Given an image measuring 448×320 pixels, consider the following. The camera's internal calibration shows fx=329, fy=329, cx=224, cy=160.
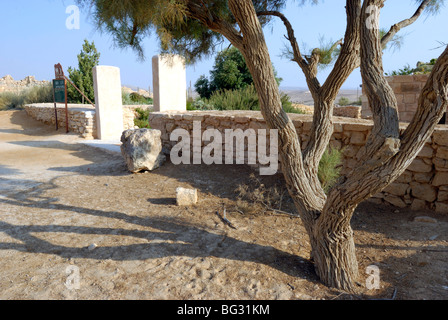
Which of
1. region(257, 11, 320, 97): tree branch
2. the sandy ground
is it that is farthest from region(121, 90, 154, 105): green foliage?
region(257, 11, 320, 97): tree branch

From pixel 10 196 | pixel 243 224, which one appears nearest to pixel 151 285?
pixel 243 224

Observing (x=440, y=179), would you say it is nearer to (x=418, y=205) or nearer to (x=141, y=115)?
(x=418, y=205)

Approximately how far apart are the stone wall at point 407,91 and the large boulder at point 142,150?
621 cm

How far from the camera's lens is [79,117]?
10438mm

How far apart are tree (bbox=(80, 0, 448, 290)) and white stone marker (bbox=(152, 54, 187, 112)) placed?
12.7ft

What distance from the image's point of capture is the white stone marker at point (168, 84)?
316 inches

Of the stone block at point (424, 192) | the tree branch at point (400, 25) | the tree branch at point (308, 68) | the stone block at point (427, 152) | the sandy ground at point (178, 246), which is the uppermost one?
the tree branch at point (400, 25)

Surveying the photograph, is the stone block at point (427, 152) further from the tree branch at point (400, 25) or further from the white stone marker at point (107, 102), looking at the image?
the white stone marker at point (107, 102)

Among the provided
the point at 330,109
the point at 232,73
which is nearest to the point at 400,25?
the point at 330,109

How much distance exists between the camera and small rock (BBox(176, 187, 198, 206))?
4.50 m

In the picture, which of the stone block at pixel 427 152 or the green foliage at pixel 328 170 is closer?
the stone block at pixel 427 152

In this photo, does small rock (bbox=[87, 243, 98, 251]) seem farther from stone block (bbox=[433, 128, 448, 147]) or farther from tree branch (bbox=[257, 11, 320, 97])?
stone block (bbox=[433, 128, 448, 147])

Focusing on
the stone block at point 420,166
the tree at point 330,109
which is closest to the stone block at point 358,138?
the stone block at point 420,166
